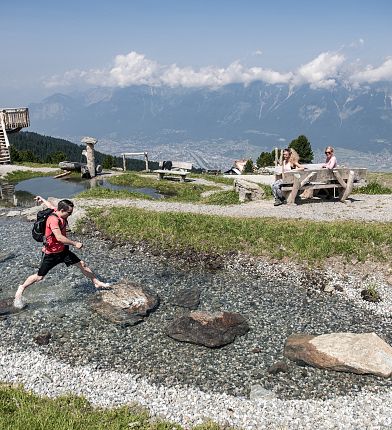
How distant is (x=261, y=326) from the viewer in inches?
490

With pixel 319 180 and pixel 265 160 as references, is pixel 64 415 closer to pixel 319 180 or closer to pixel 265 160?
pixel 319 180

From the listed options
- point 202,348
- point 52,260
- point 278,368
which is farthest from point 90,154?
point 278,368

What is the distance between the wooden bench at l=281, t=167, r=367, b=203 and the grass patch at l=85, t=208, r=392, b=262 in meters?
3.47

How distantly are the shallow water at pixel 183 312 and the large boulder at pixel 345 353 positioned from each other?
0.75 feet

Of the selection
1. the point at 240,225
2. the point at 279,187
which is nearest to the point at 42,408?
the point at 240,225

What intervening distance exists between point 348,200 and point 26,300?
19081 millimetres

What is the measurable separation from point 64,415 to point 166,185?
30.0 meters

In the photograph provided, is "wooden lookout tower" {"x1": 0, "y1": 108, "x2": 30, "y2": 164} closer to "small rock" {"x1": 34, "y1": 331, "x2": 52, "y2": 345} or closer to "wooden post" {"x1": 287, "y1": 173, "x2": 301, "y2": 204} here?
"wooden post" {"x1": 287, "y1": 173, "x2": 301, "y2": 204}

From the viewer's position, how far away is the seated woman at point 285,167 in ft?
74.2

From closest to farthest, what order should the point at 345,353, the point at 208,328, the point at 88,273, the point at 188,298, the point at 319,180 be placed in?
the point at 345,353, the point at 208,328, the point at 88,273, the point at 188,298, the point at 319,180

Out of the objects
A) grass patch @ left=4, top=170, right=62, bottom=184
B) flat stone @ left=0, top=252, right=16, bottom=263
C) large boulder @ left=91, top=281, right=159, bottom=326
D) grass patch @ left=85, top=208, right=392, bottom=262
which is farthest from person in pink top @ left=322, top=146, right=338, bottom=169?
grass patch @ left=4, top=170, right=62, bottom=184

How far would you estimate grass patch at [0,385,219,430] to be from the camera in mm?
7793

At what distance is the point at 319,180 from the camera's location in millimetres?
23203

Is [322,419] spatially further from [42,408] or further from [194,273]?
[194,273]
